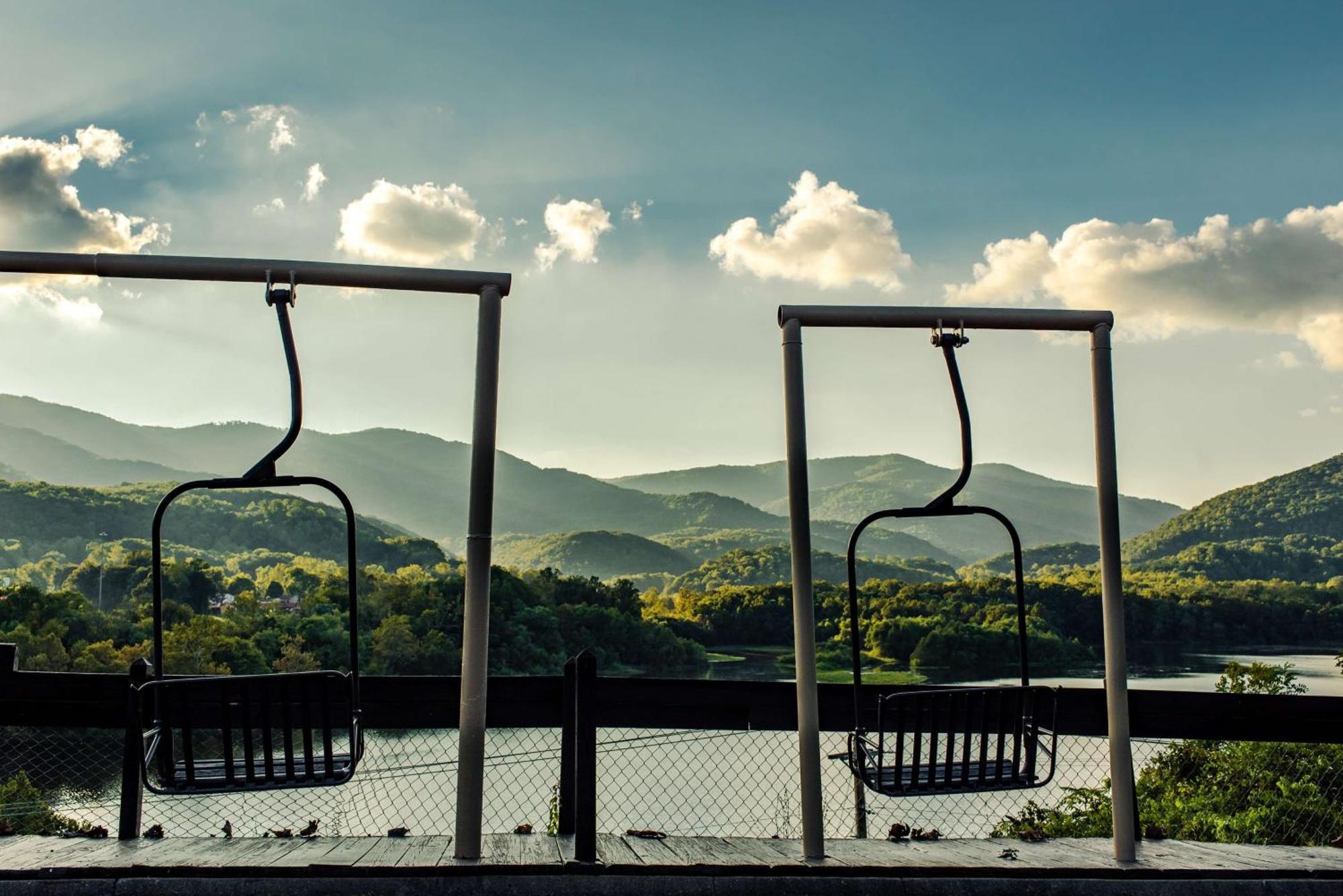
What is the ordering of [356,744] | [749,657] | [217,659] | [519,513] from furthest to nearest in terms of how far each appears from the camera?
[519,513], [749,657], [217,659], [356,744]

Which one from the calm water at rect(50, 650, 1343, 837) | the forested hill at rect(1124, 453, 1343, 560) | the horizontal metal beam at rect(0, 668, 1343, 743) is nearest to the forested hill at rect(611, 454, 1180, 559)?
the forested hill at rect(1124, 453, 1343, 560)

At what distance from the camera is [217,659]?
104 ft

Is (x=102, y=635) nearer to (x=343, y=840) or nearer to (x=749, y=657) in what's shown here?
(x=749, y=657)

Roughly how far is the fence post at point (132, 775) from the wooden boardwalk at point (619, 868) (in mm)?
94

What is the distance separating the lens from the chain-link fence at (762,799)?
6867 mm

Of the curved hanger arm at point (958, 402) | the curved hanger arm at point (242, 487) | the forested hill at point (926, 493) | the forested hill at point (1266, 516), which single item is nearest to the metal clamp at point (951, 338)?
the curved hanger arm at point (958, 402)

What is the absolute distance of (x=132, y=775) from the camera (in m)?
4.44

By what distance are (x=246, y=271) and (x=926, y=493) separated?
81079mm

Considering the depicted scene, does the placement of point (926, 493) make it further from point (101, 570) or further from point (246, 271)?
point (246, 271)

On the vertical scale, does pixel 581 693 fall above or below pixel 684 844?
above

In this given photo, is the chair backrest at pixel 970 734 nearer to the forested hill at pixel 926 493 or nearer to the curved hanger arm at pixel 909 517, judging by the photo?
the curved hanger arm at pixel 909 517

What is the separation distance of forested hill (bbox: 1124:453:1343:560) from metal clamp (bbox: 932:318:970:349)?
136 feet

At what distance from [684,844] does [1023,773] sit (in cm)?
140

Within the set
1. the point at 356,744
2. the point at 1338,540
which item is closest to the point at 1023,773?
the point at 356,744
